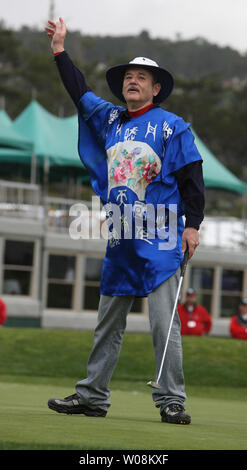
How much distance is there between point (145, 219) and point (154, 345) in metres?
0.70

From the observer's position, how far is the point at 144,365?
12.4 metres

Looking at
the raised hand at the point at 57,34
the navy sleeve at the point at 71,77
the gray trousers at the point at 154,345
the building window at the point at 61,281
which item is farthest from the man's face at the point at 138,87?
the building window at the point at 61,281

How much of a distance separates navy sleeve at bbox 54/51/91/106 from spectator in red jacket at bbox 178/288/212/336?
1233 centimetres

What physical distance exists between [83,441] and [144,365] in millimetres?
8416

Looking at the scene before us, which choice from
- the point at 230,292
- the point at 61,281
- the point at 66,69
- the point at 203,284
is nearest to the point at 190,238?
the point at 66,69

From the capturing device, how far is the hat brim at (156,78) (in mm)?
5930

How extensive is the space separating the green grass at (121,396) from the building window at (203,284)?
62.4 ft

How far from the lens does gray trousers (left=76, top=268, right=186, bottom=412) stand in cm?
565

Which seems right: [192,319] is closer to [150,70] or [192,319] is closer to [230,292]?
[150,70]

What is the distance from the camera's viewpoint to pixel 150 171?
5.71 m

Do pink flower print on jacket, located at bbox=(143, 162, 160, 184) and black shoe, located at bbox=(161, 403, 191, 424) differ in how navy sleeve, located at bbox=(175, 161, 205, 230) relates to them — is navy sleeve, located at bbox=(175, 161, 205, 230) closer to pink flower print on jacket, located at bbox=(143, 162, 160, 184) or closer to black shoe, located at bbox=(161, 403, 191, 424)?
pink flower print on jacket, located at bbox=(143, 162, 160, 184)

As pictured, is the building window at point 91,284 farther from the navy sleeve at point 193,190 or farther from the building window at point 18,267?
the navy sleeve at point 193,190

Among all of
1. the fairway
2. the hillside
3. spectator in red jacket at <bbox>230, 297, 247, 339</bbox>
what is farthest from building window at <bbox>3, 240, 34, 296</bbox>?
the hillside

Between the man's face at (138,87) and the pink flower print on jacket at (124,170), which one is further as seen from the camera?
the man's face at (138,87)
